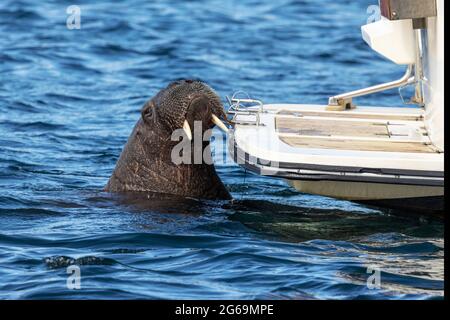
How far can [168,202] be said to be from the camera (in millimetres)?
8281

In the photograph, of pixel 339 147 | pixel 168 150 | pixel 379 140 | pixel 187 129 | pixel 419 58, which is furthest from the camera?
pixel 168 150

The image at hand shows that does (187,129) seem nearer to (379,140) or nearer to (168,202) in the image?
(168,202)

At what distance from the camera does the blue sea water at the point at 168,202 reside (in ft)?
21.7

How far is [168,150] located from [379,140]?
1.60m

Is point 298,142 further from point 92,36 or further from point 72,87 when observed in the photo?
point 92,36

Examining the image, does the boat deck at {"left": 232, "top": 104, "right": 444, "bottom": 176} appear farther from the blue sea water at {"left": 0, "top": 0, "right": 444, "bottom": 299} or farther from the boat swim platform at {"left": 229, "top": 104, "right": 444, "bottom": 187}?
the blue sea water at {"left": 0, "top": 0, "right": 444, "bottom": 299}

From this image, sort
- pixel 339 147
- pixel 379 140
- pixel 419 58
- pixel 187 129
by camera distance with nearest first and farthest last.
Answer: pixel 339 147
pixel 379 140
pixel 187 129
pixel 419 58

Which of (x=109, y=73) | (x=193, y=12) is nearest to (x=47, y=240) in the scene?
(x=109, y=73)

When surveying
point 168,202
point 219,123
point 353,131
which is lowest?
point 168,202

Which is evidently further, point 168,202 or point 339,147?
point 168,202

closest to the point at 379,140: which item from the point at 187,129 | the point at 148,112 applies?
the point at 187,129

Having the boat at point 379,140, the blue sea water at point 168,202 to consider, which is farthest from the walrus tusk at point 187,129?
the blue sea water at point 168,202

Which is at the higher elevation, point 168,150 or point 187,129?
point 187,129
